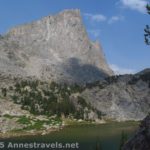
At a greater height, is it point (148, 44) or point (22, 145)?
point (148, 44)

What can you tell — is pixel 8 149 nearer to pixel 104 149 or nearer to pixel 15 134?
pixel 104 149

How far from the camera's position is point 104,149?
386ft

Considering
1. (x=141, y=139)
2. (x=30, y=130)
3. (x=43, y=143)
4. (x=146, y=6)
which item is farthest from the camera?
(x=30, y=130)

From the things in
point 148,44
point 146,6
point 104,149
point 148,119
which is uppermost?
point 146,6

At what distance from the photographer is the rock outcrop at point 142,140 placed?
23859 mm

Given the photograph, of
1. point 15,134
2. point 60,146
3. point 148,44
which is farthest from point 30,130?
point 148,44

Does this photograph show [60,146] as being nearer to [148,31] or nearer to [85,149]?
[85,149]

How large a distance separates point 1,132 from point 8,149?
7942cm

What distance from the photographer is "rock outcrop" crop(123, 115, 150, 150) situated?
2386 centimetres

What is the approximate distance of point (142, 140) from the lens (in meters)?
24.2

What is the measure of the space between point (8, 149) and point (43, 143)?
2020cm

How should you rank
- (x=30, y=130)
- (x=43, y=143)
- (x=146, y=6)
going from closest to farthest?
(x=146, y=6) → (x=43, y=143) → (x=30, y=130)

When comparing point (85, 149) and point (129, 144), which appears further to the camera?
point (85, 149)

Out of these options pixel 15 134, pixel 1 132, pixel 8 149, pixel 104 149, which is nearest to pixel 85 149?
pixel 104 149
